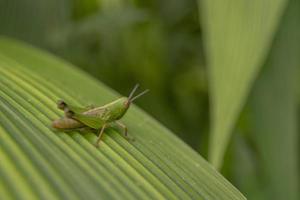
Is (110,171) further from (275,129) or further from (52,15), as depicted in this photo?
(52,15)

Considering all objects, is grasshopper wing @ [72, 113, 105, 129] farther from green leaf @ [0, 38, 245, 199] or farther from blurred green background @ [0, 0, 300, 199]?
blurred green background @ [0, 0, 300, 199]

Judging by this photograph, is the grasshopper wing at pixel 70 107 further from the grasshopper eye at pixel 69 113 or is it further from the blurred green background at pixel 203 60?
the blurred green background at pixel 203 60

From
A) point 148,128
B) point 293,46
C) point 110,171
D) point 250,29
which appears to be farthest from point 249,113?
point 110,171

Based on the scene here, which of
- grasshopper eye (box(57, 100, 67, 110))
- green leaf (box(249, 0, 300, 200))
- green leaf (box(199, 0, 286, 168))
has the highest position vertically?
grasshopper eye (box(57, 100, 67, 110))

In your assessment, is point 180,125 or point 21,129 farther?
point 180,125

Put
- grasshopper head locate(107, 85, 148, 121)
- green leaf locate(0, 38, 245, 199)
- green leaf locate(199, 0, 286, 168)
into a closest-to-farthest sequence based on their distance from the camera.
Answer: green leaf locate(0, 38, 245, 199), grasshopper head locate(107, 85, 148, 121), green leaf locate(199, 0, 286, 168)

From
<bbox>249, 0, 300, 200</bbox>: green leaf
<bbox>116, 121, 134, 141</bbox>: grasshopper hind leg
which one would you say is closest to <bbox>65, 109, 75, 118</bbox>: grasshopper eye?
<bbox>116, 121, 134, 141</bbox>: grasshopper hind leg
